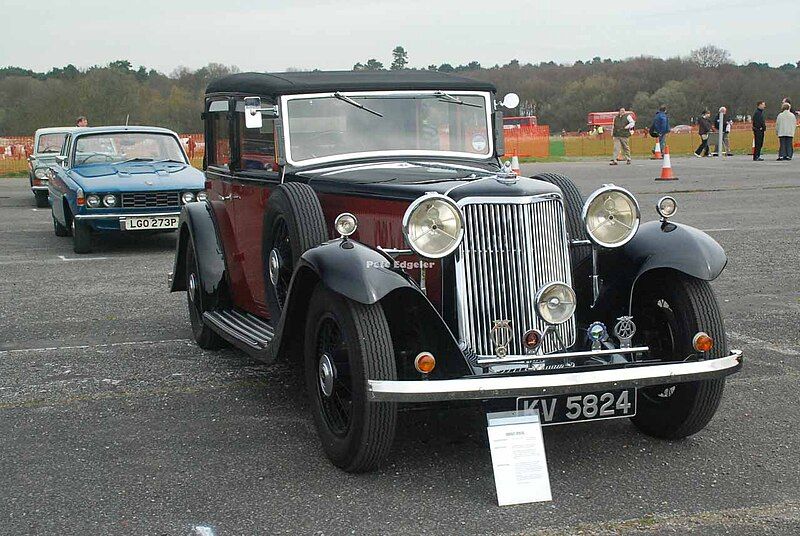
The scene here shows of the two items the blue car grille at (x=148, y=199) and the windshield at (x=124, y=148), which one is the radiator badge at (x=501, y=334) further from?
the windshield at (x=124, y=148)

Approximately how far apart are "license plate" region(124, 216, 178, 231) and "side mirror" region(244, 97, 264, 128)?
6.39 m

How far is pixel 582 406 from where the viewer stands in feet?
13.7

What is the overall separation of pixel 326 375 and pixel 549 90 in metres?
57.3

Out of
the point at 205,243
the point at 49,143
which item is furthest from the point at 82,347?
the point at 49,143

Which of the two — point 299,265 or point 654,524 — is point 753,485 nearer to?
point 654,524

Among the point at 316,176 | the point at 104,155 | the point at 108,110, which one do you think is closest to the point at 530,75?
the point at 108,110

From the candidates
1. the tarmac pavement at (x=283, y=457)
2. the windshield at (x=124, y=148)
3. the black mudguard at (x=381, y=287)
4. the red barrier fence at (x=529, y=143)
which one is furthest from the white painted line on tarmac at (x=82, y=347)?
the red barrier fence at (x=529, y=143)

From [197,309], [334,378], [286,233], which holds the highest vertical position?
[286,233]

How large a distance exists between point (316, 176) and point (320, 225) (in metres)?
0.56

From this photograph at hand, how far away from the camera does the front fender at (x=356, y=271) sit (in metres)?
4.17

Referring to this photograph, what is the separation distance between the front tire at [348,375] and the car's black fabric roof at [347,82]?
5.47 ft

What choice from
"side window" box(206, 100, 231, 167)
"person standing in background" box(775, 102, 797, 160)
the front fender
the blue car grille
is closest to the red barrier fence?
"person standing in background" box(775, 102, 797, 160)

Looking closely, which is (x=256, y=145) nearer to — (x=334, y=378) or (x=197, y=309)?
(x=197, y=309)

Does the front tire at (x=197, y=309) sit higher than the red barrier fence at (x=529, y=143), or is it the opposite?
the red barrier fence at (x=529, y=143)
